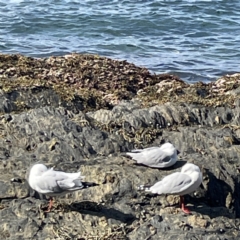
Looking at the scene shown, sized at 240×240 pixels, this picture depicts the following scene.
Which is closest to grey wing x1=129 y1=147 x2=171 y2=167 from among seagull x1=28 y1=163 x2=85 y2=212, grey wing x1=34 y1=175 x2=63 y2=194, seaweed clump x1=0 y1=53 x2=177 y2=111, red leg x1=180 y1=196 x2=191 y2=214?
red leg x1=180 y1=196 x2=191 y2=214

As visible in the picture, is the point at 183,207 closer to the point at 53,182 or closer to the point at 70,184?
the point at 70,184

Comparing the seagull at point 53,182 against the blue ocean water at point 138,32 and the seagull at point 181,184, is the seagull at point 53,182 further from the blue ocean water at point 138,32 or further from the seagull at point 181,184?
the blue ocean water at point 138,32

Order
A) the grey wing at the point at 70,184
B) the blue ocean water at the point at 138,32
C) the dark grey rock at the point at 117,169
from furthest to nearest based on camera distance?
the blue ocean water at the point at 138,32, the grey wing at the point at 70,184, the dark grey rock at the point at 117,169

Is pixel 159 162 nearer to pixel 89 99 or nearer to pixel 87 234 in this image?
pixel 87 234

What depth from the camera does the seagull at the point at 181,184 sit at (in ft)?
15.3

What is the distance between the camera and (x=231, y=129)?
641cm

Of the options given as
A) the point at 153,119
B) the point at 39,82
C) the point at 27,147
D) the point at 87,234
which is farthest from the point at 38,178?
the point at 39,82

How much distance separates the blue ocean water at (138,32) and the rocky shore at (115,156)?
5.10 meters

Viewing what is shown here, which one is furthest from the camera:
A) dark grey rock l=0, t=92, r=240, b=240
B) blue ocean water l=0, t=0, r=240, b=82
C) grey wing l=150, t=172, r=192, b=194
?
blue ocean water l=0, t=0, r=240, b=82

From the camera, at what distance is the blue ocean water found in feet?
44.8

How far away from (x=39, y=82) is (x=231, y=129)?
8.11 feet

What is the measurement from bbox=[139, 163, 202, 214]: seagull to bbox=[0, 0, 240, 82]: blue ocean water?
7.31 m

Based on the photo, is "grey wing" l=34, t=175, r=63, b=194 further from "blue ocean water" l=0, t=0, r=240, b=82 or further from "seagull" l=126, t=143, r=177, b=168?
"blue ocean water" l=0, t=0, r=240, b=82

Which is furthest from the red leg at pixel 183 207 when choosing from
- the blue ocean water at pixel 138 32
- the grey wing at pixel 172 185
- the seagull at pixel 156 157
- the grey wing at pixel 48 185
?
the blue ocean water at pixel 138 32
